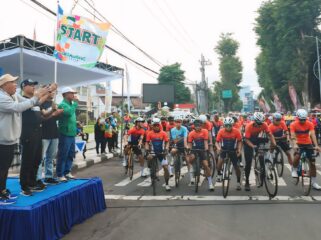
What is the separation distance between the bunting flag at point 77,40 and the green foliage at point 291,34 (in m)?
28.4

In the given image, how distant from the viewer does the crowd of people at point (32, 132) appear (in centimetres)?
468

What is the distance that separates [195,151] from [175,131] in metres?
2.01

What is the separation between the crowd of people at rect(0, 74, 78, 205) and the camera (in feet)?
15.3

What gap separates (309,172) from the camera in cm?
790

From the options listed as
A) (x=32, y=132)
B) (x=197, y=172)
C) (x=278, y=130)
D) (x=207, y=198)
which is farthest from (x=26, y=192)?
(x=278, y=130)

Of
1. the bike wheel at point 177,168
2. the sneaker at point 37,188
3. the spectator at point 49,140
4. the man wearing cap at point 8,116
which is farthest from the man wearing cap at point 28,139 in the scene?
the bike wheel at point 177,168

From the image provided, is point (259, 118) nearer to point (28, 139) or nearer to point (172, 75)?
point (28, 139)

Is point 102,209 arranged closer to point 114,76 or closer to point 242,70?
point 114,76

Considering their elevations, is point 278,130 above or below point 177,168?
above

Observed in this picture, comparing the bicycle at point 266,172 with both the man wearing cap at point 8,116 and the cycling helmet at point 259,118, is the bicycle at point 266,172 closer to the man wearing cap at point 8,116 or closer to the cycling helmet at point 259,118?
the cycling helmet at point 259,118

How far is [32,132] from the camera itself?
530 centimetres

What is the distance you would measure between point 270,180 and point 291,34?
95.9 feet

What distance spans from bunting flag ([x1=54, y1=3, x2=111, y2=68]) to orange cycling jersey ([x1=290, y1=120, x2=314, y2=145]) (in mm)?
5317

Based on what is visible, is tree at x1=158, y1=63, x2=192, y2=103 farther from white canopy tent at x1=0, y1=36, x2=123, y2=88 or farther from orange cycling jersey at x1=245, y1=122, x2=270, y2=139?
orange cycling jersey at x1=245, y1=122, x2=270, y2=139
